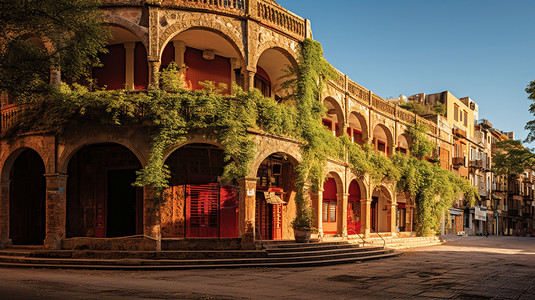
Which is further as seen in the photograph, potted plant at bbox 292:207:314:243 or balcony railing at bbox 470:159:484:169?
balcony railing at bbox 470:159:484:169

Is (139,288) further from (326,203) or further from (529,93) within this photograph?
(529,93)

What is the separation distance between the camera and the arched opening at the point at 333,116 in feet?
76.1

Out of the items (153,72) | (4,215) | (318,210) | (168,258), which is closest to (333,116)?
(318,210)

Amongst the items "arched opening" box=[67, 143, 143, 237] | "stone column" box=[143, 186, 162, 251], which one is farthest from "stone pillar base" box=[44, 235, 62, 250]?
"stone column" box=[143, 186, 162, 251]

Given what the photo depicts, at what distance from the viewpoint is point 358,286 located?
11.4 m

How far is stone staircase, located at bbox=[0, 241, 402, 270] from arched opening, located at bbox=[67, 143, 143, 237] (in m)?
2.45

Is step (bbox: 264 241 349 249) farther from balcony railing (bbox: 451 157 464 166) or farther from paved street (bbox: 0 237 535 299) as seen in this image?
balcony railing (bbox: 451 157 464 166)

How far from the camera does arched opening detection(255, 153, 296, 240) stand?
65.9 ft

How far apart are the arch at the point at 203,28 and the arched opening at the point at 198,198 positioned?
13.2ft

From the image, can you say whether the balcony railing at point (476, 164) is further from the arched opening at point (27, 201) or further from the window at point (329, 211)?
the arched opening at point (27, 201)

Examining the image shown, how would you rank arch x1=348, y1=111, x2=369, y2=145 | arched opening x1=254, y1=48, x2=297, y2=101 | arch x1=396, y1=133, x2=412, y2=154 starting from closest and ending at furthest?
arched opening x1=254, y1=48, x2=297, y2=101, arch x1=348, y1=111, x2=369, y2=145, arch x1=396, y1=133, x2=412, y2=154

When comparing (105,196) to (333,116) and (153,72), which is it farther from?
(333,116)

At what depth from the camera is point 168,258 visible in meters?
14.9

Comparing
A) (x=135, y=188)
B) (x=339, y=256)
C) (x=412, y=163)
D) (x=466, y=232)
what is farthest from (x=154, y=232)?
(x=466, y=232)
